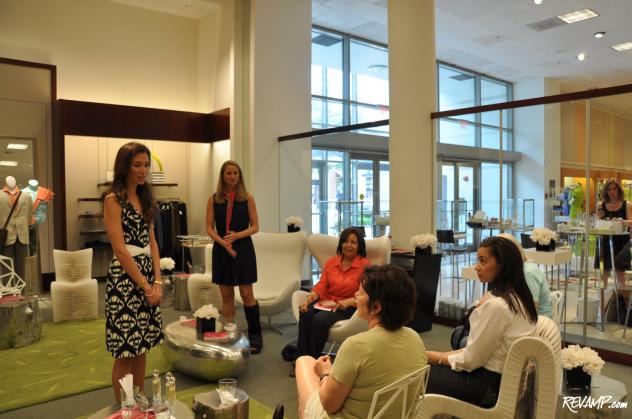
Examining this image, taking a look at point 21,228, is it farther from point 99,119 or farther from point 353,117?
point 353,117

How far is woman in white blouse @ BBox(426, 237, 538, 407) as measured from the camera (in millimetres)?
2240

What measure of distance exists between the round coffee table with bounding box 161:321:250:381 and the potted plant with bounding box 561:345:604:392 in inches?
84.7

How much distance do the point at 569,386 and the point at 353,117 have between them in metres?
8.75

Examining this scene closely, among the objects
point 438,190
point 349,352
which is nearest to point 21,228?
point 438,190

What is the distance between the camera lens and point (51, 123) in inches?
307

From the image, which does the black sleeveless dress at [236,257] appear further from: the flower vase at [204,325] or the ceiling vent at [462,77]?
the ceiling vent at [462,77]

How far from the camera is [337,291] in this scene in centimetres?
412

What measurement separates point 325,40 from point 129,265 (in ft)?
28.6

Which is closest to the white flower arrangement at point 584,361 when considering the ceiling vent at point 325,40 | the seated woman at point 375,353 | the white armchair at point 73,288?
the seated woman at point 375,353

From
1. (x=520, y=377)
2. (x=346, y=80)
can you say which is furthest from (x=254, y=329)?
(x=346, y=80)

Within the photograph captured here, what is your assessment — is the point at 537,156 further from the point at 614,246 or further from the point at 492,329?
the point at 492,329

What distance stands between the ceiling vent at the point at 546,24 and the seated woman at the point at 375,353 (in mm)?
8999

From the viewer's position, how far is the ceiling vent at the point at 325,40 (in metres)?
10.4

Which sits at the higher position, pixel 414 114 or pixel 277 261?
pixel 414 114
